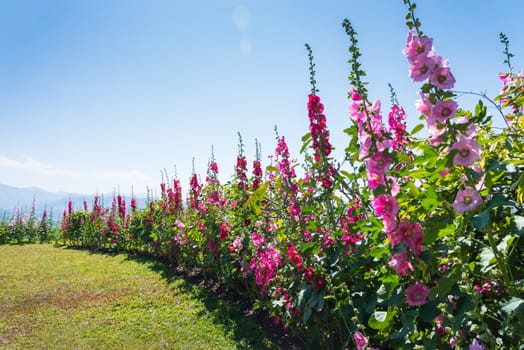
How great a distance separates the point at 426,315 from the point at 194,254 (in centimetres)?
593

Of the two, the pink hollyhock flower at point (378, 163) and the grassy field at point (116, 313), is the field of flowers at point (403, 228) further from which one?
the grassy field at point (116, 313)

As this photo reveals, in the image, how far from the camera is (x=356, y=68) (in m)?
1.82

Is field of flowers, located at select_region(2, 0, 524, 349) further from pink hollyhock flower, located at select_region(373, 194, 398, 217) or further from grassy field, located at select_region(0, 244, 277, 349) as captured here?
grassy field, located at select_region(0, 244, 277, 349)

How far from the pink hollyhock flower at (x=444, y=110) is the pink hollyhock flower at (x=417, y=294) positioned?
732 millimetres

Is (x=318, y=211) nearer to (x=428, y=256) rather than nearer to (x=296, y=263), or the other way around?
(x=296, y=263)

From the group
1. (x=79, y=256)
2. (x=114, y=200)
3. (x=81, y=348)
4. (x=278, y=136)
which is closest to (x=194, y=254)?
(x=81, y=348)

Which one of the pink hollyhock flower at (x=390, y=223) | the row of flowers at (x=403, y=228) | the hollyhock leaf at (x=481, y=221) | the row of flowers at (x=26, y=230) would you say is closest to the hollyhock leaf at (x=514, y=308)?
the row of flowers at (x=403, y=228)

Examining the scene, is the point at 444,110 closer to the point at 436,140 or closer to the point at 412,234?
the point at 436,140

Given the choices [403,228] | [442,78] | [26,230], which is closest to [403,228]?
[403,228]

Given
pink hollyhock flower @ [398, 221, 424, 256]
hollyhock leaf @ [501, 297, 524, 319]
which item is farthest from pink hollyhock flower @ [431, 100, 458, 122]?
hollyhock leaf @ [501, 297, 524, 319]

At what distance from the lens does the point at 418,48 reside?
1.44 m

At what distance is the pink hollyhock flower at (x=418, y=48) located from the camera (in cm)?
142

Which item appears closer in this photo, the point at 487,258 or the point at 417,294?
the point at 487,258

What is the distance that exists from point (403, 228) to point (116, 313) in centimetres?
493
